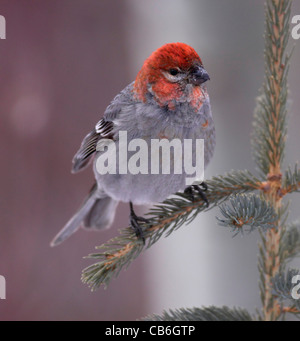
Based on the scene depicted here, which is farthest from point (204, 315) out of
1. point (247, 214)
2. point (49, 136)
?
point (49, 136)

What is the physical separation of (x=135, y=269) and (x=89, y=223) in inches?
40.2

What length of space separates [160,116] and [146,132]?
50 mm

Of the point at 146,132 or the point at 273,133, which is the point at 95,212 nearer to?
the point at 146,132

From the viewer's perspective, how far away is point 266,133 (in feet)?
2.93

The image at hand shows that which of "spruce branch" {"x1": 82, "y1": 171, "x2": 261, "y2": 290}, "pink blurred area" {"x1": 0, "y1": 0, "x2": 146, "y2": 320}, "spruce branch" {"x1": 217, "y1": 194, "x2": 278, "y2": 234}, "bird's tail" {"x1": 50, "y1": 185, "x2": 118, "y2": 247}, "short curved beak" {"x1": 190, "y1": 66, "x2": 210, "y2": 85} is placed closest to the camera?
"spruce branch" {"x1": 217, "y1": 194, "x2": 278, "y2": 234}

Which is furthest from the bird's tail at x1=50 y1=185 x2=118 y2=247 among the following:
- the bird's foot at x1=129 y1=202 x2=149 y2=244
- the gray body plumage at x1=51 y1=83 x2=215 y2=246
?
the bird's foot at x1=129 y1=202 x2=149 y2=244

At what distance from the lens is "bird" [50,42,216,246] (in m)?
0.95

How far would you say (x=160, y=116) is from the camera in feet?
3.30

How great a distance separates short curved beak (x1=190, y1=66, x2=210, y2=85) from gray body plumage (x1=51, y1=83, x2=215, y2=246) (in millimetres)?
48

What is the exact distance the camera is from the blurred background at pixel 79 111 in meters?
1.81

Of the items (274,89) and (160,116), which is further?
(160,116)

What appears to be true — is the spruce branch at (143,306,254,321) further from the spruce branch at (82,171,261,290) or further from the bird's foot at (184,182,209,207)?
the bird's foot at (184,182,209,207)
